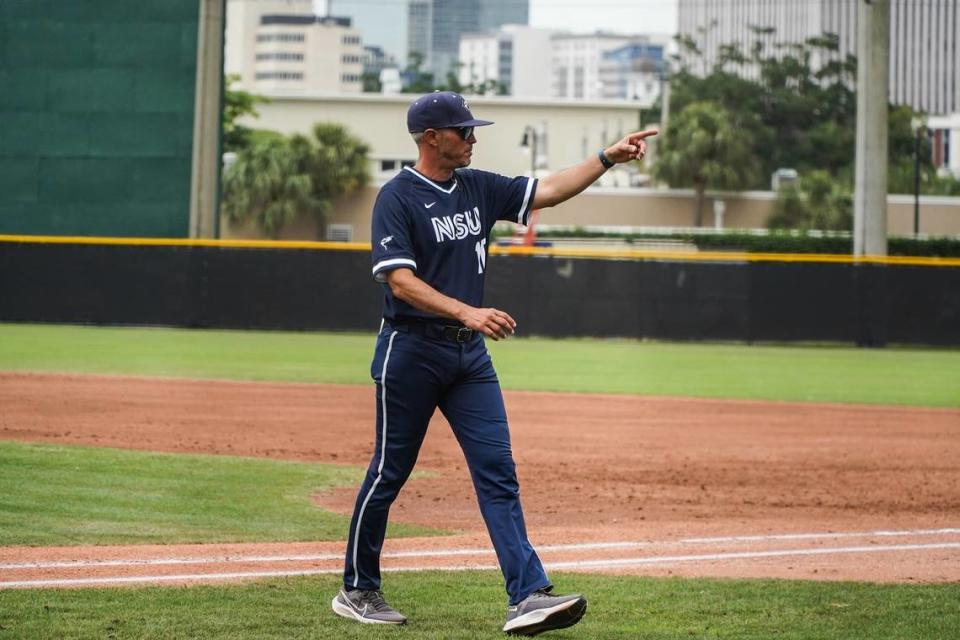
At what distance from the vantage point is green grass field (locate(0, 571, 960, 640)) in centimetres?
517

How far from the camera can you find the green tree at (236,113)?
62.9m

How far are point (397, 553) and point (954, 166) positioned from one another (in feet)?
375

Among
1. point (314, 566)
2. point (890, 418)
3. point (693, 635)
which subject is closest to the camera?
point (693, 635)

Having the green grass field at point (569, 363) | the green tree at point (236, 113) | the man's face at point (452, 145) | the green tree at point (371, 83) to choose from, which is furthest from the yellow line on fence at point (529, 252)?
the green tree at point (371, 83)

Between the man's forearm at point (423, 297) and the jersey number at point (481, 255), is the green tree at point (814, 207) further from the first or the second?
the man's forearm at point (423, 297)

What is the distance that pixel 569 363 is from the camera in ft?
72.0

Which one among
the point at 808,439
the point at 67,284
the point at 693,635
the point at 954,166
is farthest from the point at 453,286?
the point at 954,166

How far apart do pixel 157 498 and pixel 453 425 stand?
390 centimetres

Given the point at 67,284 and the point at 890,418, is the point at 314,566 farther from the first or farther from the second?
the point at 67,284

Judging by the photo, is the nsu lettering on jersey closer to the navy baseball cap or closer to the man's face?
the man's face

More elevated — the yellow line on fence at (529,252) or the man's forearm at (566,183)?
the yellow line on fence at (529,252)

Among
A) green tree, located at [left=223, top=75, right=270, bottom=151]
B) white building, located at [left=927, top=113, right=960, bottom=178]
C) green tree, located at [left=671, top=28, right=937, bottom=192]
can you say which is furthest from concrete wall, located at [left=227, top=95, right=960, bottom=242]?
white building, located at [left=927, top=113, right=960, bottom=178]

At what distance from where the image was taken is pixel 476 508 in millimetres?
8969

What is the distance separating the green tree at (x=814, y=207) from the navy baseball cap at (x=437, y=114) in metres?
58.0
